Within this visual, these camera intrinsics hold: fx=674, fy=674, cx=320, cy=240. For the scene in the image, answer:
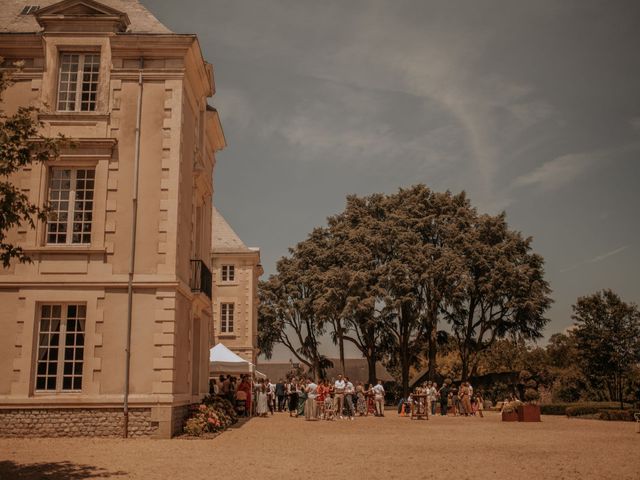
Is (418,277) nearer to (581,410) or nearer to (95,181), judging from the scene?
(581,410)

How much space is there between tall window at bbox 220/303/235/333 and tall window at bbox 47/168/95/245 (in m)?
25.4

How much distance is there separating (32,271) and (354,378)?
219 ft

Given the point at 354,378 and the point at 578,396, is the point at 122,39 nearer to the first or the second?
the point at 578,396

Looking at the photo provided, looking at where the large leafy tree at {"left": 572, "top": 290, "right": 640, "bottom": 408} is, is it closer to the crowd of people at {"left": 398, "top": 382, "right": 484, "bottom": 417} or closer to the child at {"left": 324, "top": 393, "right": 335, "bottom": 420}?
the crowd of people at {"left": 398, "top": 382, "right": 484, "bottom": 417}

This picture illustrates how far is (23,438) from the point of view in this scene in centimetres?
1563

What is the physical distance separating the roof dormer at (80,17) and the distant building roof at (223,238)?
25.5m

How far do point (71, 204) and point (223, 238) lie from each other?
87.1ft

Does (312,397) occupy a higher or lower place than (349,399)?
higher

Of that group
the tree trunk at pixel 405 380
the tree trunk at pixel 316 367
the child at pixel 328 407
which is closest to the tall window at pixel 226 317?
the tree trunk at pixel 316 367

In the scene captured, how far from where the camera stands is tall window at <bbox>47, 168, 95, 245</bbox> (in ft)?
56.4

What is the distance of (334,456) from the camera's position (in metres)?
12.8

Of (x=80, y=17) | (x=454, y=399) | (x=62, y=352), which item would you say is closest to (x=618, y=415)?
(x=454, y=399)

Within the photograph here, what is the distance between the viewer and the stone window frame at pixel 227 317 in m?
42.1

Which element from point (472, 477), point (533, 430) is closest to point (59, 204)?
point (472, 477)
